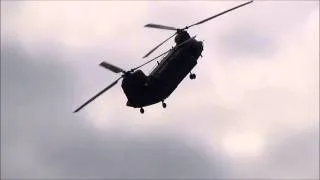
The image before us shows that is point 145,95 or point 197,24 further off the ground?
point 197,24

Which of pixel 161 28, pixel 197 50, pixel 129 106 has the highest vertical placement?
pixel 161 28

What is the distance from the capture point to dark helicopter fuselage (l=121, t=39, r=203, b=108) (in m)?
79.3

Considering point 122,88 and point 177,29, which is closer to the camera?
point 122,88

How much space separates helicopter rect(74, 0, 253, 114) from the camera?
260 ft

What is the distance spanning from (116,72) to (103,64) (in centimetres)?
237

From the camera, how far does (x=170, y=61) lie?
83312 mm

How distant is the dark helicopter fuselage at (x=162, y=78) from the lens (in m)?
79.3

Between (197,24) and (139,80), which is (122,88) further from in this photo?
(197,24)

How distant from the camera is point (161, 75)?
81.7 m

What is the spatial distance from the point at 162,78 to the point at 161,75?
2.36ft

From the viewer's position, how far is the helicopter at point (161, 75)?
79.1 meters

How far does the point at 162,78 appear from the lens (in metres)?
81.2

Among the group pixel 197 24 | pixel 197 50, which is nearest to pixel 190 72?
pixel 197 50

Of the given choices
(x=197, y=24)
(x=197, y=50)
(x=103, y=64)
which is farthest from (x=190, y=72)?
(x=103, y=64)
